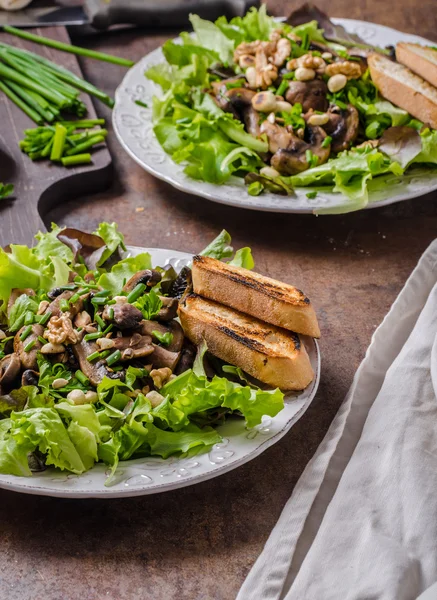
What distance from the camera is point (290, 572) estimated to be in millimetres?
1912

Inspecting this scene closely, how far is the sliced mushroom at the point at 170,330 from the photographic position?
221 centimetres

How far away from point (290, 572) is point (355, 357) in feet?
2.85

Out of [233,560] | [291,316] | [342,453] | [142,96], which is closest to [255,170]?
[142,96]

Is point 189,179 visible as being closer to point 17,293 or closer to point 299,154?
point 299,154

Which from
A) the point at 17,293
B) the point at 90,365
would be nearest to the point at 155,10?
the point at 17,293

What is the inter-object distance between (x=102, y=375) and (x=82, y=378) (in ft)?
0.19

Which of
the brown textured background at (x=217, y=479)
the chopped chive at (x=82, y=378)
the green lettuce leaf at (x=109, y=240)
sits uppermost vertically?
the chopped chive at (x=82, y=378)

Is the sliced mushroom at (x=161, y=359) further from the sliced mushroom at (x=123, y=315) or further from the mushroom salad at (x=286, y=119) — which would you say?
the mushroom salad at (x=286, y=119)

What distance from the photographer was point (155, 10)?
466cm

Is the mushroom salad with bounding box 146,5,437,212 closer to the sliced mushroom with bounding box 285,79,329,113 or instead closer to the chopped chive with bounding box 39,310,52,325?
the sliced mushroom with bounding box 285,79,329,113

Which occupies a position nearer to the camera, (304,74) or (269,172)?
(269,172)

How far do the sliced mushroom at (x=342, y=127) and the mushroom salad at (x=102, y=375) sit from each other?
1131 millimetres

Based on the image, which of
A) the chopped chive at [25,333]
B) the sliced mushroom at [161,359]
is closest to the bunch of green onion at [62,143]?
the chopped chive at [25,333]

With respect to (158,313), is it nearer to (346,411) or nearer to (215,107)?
(346,411)
